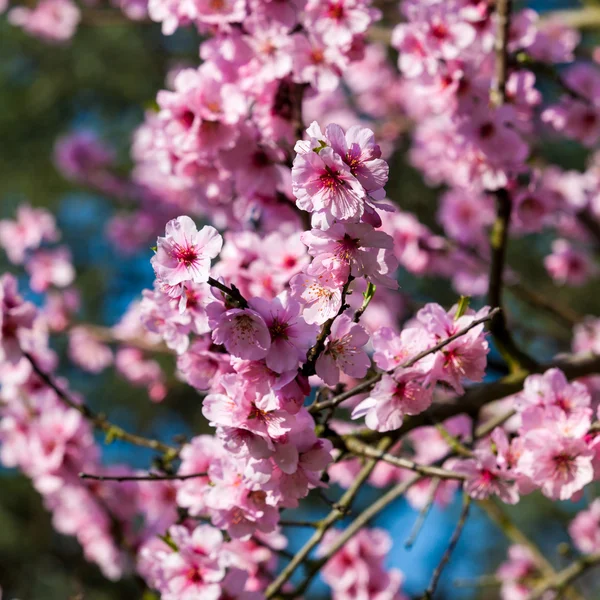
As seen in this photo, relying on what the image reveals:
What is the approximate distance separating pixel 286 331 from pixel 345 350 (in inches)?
4.2

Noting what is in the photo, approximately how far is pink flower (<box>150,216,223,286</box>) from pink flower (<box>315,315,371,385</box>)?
0.78 ft

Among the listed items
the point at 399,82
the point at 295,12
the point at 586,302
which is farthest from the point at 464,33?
the point at 586,302

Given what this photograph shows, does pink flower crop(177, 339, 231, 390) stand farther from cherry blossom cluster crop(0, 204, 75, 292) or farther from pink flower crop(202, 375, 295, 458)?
cherry blossom cluster crop(0, 204, 75, 292)

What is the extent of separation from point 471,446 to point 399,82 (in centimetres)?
354

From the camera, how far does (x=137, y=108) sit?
7141 millimetres

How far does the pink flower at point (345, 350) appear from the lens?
3.81 feet

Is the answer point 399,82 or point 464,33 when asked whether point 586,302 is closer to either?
point 399,82

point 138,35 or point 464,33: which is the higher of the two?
point 138,35

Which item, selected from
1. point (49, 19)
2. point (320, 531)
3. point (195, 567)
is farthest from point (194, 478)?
point (49, 19)

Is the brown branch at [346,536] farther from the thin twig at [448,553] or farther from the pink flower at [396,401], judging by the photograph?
the pink flower at [396,401]

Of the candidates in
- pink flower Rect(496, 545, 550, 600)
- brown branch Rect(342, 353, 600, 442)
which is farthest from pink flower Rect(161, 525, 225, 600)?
pink flower Rect(496, 545, 550, 600)

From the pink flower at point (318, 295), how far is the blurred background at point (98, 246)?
4195mm

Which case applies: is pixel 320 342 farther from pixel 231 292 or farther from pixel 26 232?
pixel 26 232

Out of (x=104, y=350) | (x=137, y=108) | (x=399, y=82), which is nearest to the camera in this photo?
(x=104, y=350)
